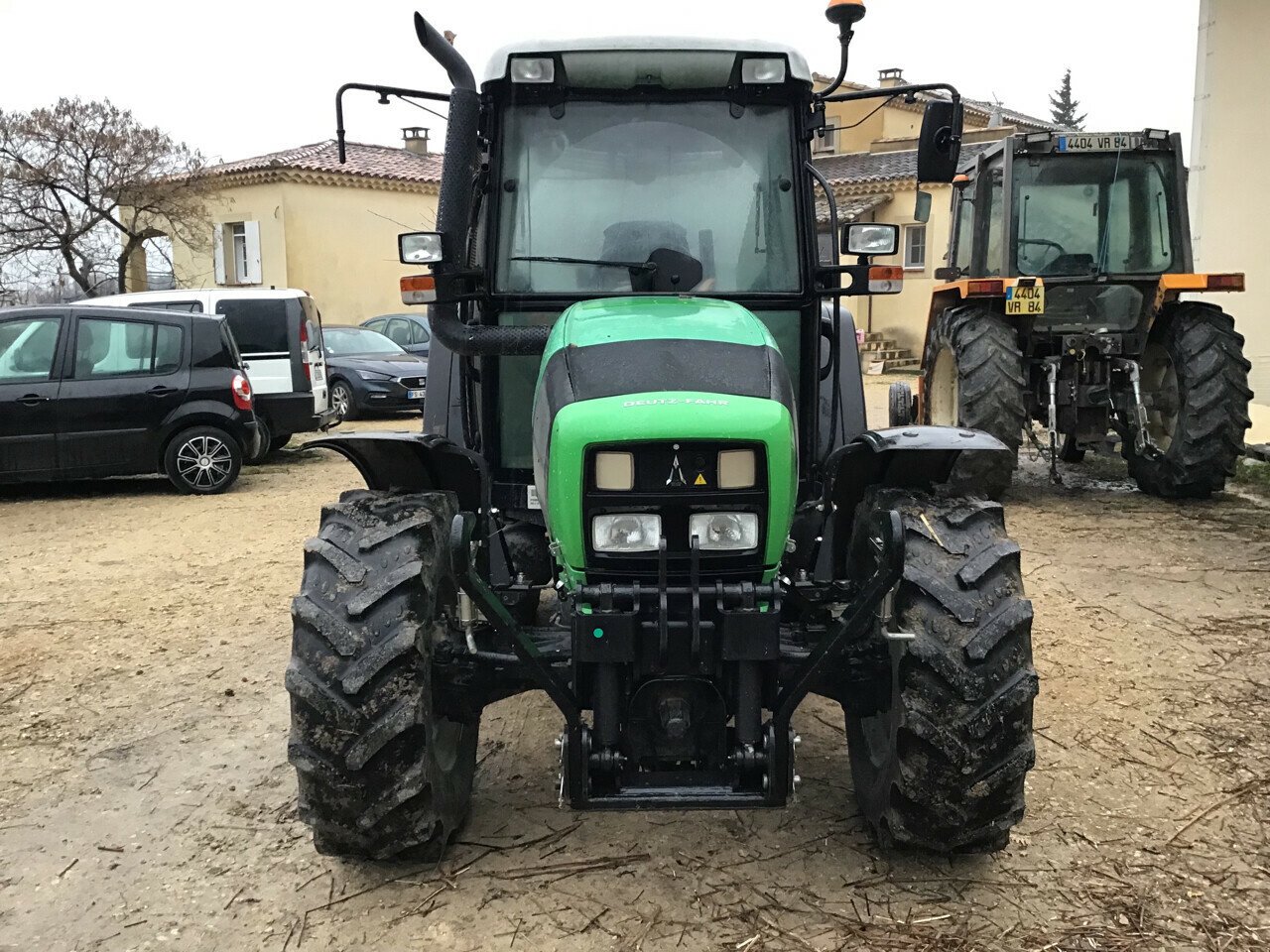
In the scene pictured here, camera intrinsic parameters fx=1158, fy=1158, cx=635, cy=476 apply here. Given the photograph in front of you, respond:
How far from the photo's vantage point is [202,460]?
1038cm

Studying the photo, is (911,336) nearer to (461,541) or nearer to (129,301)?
(129,301)

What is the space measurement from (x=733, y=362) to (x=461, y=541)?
89cm

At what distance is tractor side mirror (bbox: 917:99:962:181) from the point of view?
3990 mm

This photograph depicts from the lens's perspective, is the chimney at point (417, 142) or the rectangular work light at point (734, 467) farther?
the chimney at point (417, 142)

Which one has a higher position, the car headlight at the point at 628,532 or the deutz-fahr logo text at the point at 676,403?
the deutz-fahr logo text at the point at 676,403

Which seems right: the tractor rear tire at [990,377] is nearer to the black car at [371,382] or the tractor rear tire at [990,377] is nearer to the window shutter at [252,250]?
the black car at [371,382]

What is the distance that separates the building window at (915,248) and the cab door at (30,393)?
2028cm

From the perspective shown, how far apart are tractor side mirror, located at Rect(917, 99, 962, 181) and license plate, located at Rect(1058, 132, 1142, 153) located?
543 cm

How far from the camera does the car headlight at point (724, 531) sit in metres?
3.03

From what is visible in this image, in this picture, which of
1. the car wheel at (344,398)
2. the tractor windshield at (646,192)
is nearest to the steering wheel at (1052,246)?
the tractor windshield at (646,192)

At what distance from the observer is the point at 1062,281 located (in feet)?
28.9

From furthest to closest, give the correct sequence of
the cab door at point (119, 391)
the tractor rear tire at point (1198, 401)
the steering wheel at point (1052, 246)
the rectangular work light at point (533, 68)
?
the cab door at point (119, 391) < the steering wheel at point (1052, 246) < the tractor rear tire at point (1198, 401) < the rectangular work light at point (533, 68)

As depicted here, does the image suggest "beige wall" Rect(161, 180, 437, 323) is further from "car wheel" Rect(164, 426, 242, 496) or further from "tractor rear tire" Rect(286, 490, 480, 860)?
"tractor rear tire" Rect(286, 490, 480, 860)

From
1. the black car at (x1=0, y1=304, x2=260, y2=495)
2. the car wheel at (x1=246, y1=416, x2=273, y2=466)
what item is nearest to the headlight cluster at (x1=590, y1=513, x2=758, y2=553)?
the black car at (x1=0, y1=304, x2=260, y2=495)
